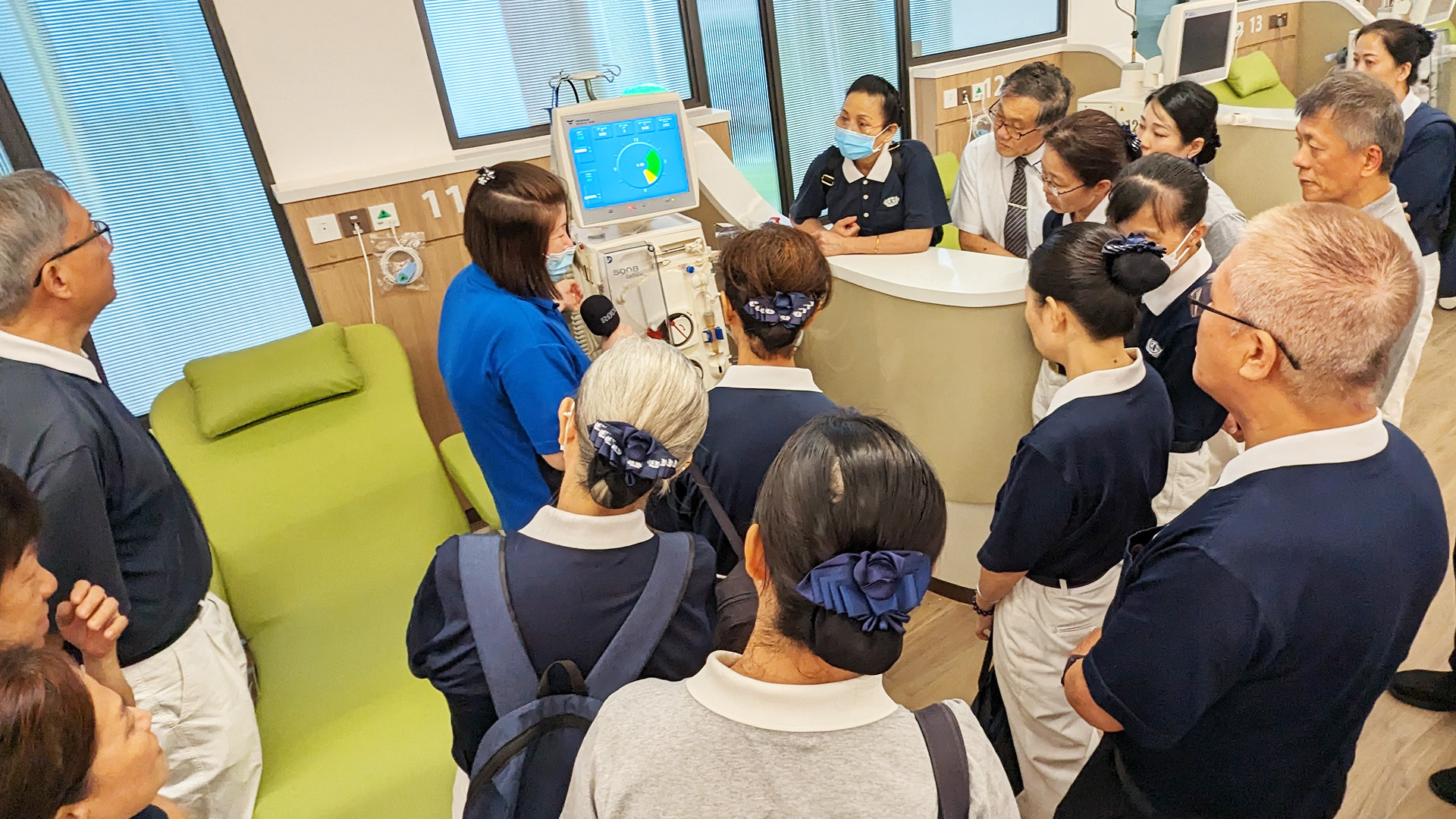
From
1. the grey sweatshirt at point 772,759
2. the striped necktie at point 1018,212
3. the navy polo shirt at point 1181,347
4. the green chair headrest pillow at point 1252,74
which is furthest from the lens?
the green chair headrest pillow at point 1252,74

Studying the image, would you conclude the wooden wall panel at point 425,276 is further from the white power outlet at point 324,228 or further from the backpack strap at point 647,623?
the backpack strap at point 647,623

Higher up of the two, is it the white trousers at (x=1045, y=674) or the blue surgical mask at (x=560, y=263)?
the blue surgical mask at (x=560, y=263)

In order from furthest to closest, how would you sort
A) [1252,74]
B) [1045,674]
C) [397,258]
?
1. [1252,74]
2. [397,258]
3. [1045,674]

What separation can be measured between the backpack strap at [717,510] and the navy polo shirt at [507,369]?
326mm

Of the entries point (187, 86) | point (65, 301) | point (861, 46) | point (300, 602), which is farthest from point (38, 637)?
point (861, 46)

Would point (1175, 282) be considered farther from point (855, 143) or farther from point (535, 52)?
point (535, 52)

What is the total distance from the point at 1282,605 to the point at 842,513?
22.2 inches

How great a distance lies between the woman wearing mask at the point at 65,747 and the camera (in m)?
0.76

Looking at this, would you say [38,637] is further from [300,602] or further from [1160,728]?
[1160,728]

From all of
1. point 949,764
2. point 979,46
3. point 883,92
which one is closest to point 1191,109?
point 883,92

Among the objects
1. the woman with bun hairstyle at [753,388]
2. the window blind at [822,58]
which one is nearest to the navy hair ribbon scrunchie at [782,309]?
the woman with bun hairstyle at [753,388]

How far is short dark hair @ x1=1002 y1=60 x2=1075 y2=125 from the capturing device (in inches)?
94.0

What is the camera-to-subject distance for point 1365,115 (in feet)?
5.83

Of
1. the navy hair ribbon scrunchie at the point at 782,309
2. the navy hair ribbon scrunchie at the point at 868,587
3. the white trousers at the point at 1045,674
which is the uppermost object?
the navy hair ribbon scrunchie at the point at 782,309
